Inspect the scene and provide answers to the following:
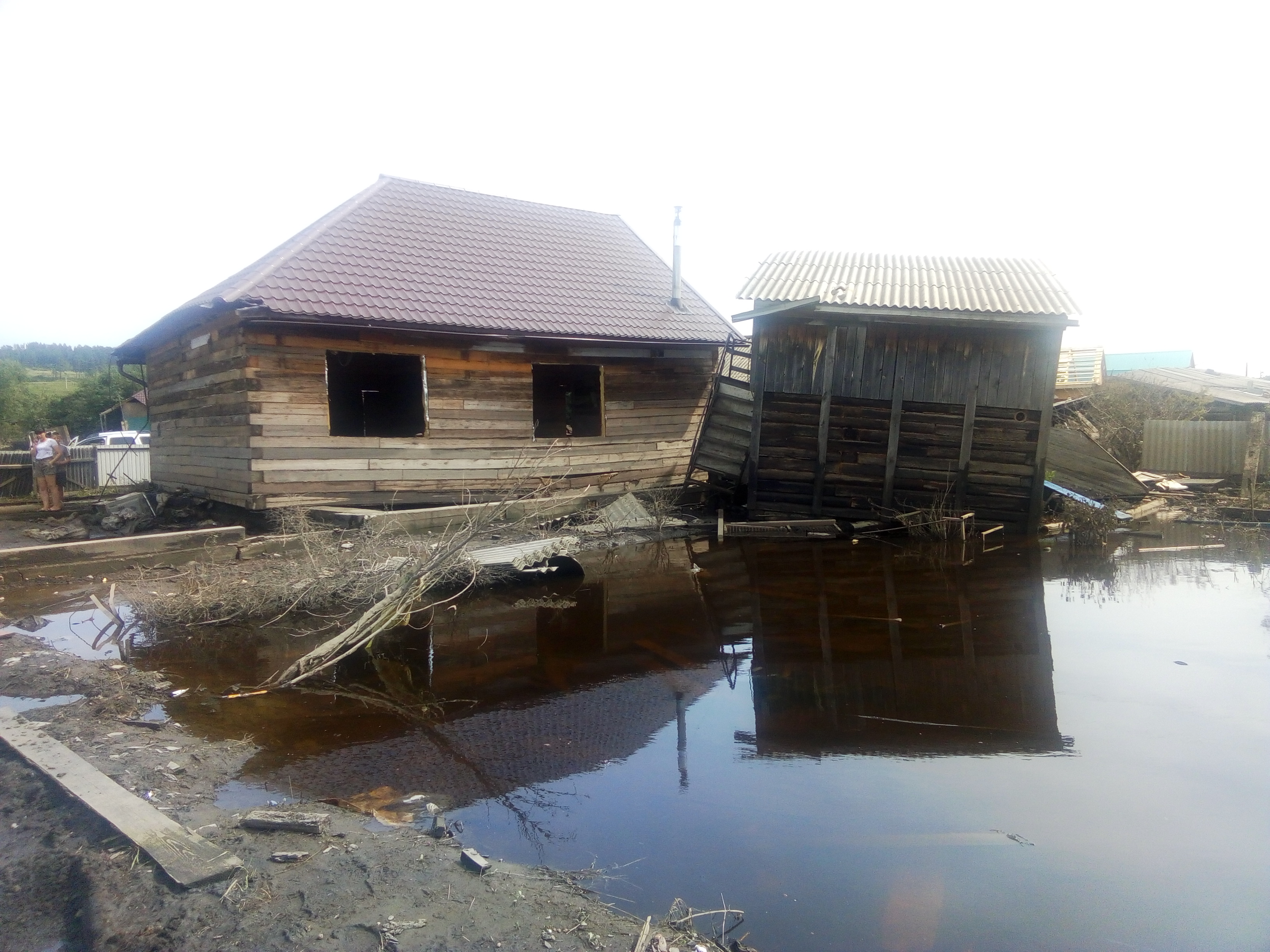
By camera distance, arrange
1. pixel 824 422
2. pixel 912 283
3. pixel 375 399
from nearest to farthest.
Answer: pixel 824 422
pixel 912 283
pixel 375 399

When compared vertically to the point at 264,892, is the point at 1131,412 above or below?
above

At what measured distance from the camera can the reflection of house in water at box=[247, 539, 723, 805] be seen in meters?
4.27

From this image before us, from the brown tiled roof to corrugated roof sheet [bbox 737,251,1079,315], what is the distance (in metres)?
2.17

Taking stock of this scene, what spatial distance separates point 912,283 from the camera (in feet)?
41.0

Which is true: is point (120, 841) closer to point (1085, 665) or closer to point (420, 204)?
point (1085, 665)

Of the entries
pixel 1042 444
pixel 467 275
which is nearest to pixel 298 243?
pixel 467 275

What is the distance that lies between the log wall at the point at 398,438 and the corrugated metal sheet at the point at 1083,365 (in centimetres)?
1778

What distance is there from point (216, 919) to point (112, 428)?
42.9m

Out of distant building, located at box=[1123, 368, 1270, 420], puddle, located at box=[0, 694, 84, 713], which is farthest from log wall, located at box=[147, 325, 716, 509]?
distant building, located at box=[1123, 368, 1270, 420]

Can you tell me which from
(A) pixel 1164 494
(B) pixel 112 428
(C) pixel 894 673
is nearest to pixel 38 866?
(C) pixel 894 673

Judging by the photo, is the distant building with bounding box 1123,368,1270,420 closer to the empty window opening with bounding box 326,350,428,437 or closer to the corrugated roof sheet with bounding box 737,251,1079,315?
the corrugated roof sheet with bounding box 737,251,1079,315

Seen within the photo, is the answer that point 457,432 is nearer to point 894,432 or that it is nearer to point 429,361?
point 429,361

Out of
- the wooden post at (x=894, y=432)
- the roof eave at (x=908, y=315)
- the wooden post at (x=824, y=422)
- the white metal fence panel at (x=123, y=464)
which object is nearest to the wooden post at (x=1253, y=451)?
the roof eave at (x=908, y=315)

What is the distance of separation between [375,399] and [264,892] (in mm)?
14931
